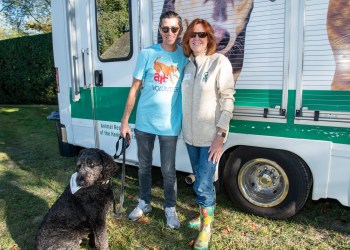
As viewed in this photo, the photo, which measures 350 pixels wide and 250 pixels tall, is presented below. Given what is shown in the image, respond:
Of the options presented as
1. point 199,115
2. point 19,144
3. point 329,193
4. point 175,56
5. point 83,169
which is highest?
point 175,56

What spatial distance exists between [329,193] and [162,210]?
1.77 meters

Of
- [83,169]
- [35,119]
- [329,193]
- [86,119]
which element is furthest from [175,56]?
[35,119]

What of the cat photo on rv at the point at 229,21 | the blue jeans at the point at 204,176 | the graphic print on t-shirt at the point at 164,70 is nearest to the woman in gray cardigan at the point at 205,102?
the blue jeans at the point at 204,176

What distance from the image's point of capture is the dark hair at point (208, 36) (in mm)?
2789

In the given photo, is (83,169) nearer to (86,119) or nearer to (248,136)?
(248,136)

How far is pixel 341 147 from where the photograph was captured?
296 cm

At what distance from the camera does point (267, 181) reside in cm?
354

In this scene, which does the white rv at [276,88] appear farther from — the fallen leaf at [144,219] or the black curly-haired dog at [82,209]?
the black curly-haired dog at [82,209]

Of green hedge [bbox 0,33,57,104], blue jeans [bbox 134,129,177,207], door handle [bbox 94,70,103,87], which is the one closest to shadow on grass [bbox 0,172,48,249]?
blue jeans [bbox 134,129,177,207]

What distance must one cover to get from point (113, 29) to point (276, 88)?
7.39 ft

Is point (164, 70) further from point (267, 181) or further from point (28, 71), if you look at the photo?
point (28, 71)

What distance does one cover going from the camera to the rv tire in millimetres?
3287

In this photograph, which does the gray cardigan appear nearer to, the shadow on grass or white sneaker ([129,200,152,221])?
white sneaker ([129,200,152,221])

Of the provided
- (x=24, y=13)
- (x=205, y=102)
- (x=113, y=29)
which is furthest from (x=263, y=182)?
(x=24, y=13)
